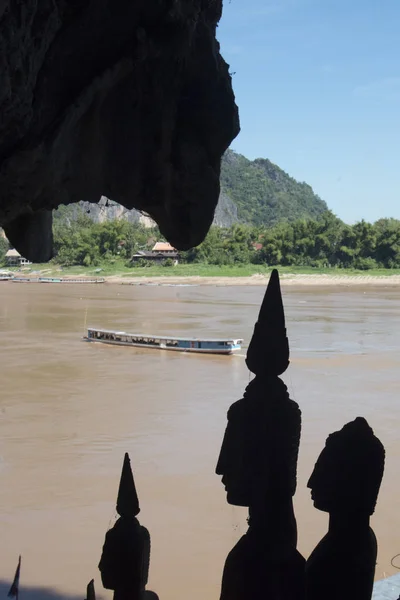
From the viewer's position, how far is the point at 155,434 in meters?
15.9

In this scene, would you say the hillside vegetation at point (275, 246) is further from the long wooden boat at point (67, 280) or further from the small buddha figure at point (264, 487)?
the small buddha figure at point (264, 487)

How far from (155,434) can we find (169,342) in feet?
42.0

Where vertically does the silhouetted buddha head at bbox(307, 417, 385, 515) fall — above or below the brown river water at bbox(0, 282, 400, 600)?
above

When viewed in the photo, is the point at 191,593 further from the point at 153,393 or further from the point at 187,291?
the point at 187,291

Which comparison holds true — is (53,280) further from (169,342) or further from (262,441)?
(262,441)

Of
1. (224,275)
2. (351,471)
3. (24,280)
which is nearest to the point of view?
(351,471)

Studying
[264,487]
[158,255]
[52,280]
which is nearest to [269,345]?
[264,487]

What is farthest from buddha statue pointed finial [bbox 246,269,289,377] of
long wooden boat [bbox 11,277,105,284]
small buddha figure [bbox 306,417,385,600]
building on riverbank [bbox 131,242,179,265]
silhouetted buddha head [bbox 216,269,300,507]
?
building on riverbank [bbox 131,242,179,265]

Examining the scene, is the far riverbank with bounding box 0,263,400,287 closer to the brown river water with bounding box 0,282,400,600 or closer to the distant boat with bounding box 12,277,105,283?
the distant boat with bounding box 12,277,105,283

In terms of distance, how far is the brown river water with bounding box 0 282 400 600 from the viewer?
10094 mm

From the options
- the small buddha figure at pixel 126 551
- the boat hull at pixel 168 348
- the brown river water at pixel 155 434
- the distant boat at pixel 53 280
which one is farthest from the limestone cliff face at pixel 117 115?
the distant boat at pixel 53 280

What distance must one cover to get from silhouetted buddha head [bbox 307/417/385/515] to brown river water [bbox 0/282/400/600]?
710cm

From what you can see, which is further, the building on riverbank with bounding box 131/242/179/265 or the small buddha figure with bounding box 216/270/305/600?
the building on riverbank with bounding box 131/242/179/265

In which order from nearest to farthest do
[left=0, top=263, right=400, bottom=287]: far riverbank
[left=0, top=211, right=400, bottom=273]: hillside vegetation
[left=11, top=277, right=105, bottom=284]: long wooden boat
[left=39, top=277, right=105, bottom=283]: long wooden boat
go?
[left=0, top=263, right=400, bottom=287]: far riverbank
[left=39, top=277, right=105, bottom=283]: long wooden boat
[left=11, top=277, right=105, bottom=284]: long wooden boat
[left=0, top=211, right=400, bottom=273]: hillside vegetation
